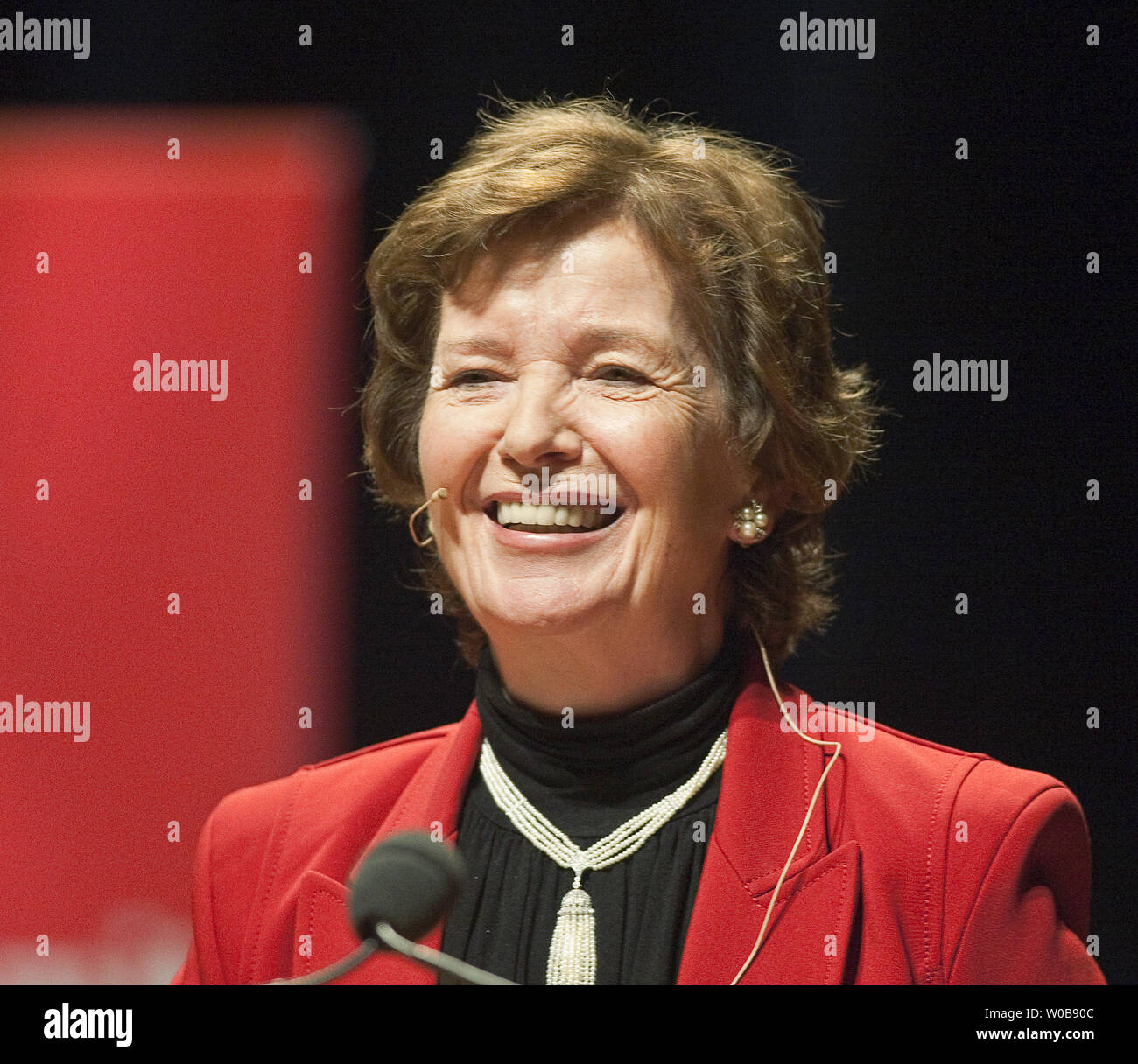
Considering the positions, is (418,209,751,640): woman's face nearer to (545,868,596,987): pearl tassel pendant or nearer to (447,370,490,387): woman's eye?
(447,370,490,387): woman's eye

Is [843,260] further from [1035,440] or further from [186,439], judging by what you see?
[186,439]

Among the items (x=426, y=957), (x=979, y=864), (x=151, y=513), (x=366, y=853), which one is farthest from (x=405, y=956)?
(x=151, y=513)

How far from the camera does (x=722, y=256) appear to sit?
1.77 m

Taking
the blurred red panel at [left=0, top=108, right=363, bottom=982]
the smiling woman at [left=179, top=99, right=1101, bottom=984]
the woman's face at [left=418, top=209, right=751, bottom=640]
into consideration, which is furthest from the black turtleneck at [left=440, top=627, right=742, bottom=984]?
the blurred red panel at [left=0, top=108, right=363, bottom=982]

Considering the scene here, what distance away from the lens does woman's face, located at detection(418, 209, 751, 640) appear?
5.62 feet

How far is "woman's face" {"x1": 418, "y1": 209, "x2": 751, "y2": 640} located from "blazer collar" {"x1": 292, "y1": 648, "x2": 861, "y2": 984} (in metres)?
0.20

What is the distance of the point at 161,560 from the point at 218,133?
621mm

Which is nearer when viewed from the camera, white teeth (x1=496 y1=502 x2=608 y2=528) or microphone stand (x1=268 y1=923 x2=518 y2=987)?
microphone stand (x1=268 y1=923 x2=518 y2=987)

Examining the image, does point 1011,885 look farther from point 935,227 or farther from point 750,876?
point 935,227

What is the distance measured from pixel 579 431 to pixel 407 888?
591mm

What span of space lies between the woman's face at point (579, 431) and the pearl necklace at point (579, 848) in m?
0.21

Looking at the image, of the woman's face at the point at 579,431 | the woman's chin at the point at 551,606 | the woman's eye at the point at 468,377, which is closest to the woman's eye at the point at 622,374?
the woman's face at the point at 579,431

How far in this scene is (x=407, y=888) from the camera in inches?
54.4

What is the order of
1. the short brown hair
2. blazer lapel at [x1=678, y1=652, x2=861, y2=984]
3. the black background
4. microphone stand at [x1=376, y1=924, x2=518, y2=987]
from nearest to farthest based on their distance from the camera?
microphone stand at [x1=376, y1=924, x2=518, y2=987], blazer lapel at [x1=678, y1=652, x2=861, y2=984], the short brown hair, the black background
